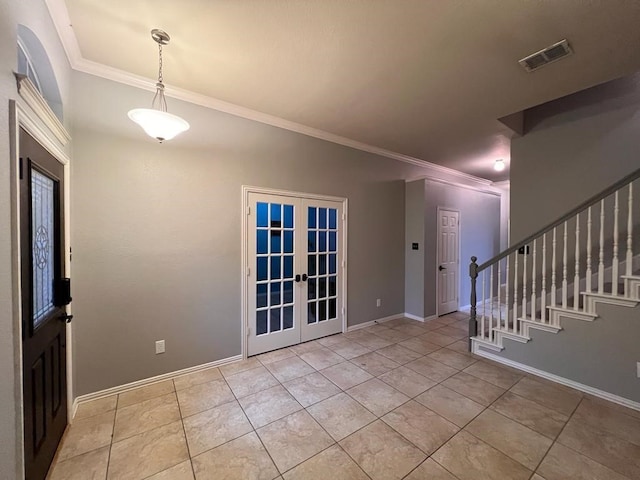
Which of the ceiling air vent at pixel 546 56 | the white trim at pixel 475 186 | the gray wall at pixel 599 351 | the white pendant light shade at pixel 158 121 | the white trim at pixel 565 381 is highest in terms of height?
the ceiling air vent at pixel 546 56

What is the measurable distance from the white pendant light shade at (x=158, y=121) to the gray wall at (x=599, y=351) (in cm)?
403

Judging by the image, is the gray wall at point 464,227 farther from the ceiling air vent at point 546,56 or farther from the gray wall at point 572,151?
the ceiling air vent at point 546,56

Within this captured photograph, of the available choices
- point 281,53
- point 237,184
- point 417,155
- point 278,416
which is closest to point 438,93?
point 281,53

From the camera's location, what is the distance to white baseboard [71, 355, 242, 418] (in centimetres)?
231

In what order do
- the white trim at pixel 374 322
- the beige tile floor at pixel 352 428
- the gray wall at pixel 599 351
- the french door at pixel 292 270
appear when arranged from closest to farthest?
1. the beige tile floor at pixel 352 428
2. the gray wall at pixel 599 351
3. the french door at pixel 292 270
4. the white trim at pixel 374 322

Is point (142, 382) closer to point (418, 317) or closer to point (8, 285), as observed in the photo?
point (8, 285)

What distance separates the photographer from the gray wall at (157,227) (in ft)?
7.60

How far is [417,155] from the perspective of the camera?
4.63 m

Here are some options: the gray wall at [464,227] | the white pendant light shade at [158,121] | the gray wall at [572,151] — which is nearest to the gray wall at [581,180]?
the gray wall at [572,151]

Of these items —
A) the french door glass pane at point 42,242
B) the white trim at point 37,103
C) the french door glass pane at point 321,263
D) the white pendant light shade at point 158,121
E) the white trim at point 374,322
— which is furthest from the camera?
the white trim at point 374,322

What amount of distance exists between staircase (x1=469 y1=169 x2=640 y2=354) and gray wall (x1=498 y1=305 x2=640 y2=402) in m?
0.07

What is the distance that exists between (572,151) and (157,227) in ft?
16.3

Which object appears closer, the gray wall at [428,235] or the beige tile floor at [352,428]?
the beige tile floor at [352,428]

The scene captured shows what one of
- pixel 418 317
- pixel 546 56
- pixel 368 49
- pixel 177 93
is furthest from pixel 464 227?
pixel 177 93
